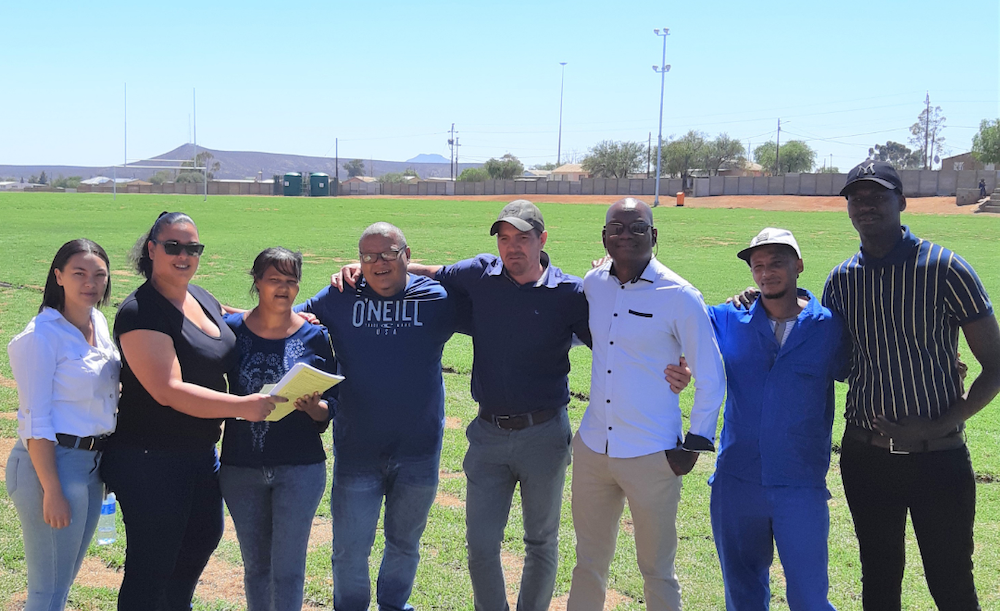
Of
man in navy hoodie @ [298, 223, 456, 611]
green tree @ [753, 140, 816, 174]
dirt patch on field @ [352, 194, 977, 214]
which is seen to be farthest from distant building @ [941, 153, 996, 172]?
man in navy hoodie @ [298, 223, 456, 611]

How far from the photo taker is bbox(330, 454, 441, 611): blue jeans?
4297 millimetres

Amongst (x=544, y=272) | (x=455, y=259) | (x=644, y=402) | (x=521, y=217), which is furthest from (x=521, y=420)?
(x=455, y=259)

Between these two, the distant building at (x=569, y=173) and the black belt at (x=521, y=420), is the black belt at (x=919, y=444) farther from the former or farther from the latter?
the distant building at (x=569, y=173)

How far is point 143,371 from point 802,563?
9.90ft

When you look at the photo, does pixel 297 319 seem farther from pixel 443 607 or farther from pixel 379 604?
pixel 443 607

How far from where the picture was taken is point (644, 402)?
4.05 meters

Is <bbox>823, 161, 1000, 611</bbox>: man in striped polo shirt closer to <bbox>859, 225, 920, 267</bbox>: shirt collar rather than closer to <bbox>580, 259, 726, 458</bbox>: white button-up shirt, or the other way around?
<bbox>859, 225, 920, 267</bbox>: shirt collar

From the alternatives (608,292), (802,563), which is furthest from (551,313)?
(802,563)

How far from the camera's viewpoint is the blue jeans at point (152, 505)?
3746 mm

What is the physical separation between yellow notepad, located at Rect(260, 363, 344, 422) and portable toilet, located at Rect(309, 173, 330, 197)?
305ft

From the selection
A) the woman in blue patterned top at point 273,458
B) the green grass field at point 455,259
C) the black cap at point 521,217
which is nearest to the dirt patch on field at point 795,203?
the green grass field at point 455,259

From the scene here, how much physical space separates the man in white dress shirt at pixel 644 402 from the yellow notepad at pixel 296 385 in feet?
4.31

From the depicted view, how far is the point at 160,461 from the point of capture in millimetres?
3783

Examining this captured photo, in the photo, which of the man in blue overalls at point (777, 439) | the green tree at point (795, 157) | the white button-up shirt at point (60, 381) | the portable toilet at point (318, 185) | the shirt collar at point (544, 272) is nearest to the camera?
the white button-up shirt at point (60, 381)
